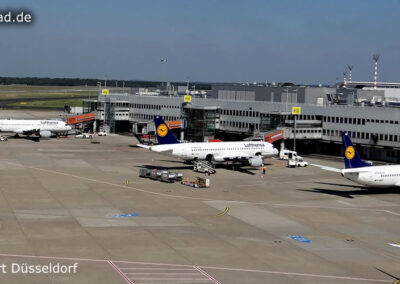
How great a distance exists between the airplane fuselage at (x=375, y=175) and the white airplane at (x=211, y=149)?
85.0 ft

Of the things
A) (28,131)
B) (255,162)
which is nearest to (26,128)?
(28,131)

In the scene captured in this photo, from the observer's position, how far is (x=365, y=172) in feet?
252

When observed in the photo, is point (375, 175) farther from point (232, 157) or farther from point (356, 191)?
point (232, 157)

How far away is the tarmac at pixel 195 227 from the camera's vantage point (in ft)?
151

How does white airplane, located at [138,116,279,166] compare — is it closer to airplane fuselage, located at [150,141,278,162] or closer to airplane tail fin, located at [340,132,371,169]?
airplane fuselage, located at [150,141,278,162]

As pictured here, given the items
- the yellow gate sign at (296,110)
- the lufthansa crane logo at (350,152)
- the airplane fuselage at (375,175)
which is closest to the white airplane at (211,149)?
the yellow gate sign at (296,110)

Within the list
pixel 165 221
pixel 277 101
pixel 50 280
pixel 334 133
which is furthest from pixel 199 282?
pixel 277 101

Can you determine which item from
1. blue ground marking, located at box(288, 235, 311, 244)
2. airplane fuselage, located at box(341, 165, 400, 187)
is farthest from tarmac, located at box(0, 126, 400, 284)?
airplane fuselage, located at box(341, 165, 400, 187)

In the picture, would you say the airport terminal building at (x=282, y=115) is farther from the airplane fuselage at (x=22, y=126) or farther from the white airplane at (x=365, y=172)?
the white airplane at (x=365, y=172)

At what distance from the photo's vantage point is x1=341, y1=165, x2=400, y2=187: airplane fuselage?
7625 cm

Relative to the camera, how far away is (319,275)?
45.7 meters

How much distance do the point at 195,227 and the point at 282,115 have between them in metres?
70.3

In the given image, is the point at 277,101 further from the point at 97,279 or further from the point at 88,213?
the point at 97,279

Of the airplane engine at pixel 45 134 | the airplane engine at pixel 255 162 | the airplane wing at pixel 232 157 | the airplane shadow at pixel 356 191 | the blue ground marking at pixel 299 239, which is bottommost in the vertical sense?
the blue ground marking at pixel 299 239
